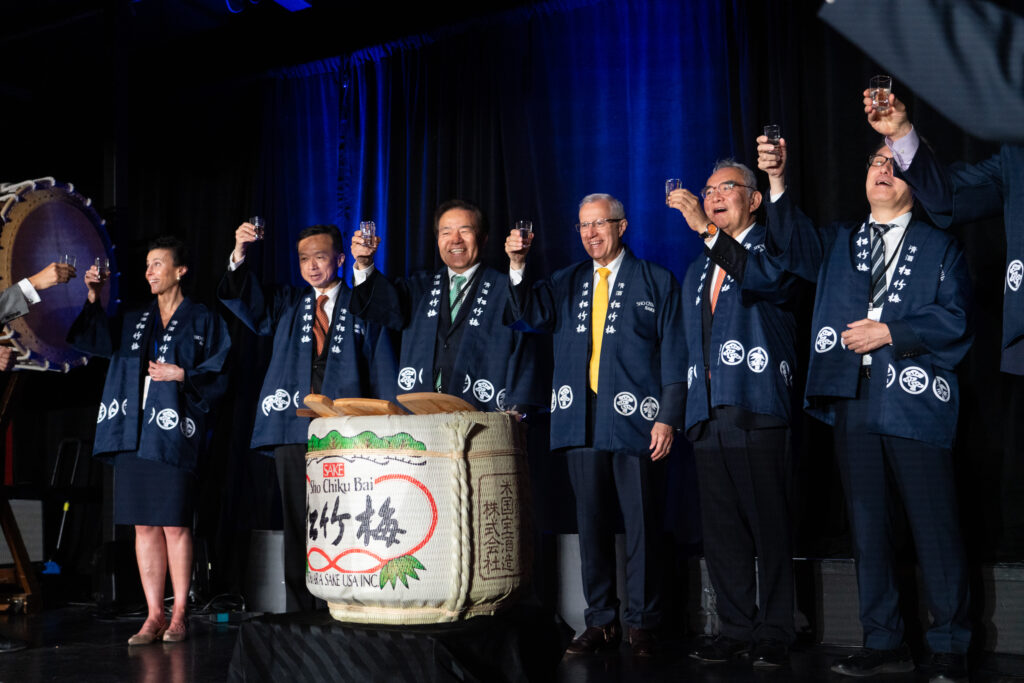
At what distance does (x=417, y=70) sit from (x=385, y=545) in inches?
131

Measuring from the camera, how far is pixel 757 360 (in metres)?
3.01

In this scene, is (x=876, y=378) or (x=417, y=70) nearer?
(x=876, y=378)

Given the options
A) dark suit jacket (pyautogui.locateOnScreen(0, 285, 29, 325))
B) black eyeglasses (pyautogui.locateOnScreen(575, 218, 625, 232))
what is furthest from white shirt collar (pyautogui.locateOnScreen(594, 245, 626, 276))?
dark suit jacket (pyautogui.locateOnScreen(0, 285, 29, 325))

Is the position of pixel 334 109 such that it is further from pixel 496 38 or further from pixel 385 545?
pixel 385 545

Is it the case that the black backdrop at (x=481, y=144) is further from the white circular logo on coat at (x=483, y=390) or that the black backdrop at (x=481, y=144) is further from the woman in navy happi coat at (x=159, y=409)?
the white circular logo on coat at (x=483, y=390)

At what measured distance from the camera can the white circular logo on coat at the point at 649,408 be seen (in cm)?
328

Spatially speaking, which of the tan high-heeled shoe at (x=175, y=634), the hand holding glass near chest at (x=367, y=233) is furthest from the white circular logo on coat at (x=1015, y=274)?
the tan high-heeled shoe at (x=175, y=634)

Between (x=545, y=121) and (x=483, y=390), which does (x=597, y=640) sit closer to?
(x=483, y=390)

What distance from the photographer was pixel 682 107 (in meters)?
4.10

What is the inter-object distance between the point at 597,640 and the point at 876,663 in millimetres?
882

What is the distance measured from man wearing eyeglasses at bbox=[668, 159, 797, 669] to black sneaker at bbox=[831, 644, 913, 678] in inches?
7.7

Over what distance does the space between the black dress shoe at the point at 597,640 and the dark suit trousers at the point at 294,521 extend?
1180 millimetres

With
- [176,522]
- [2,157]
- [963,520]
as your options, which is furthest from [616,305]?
[2,157]

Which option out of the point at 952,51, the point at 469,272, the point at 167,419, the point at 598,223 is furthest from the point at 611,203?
the point at 952,51
